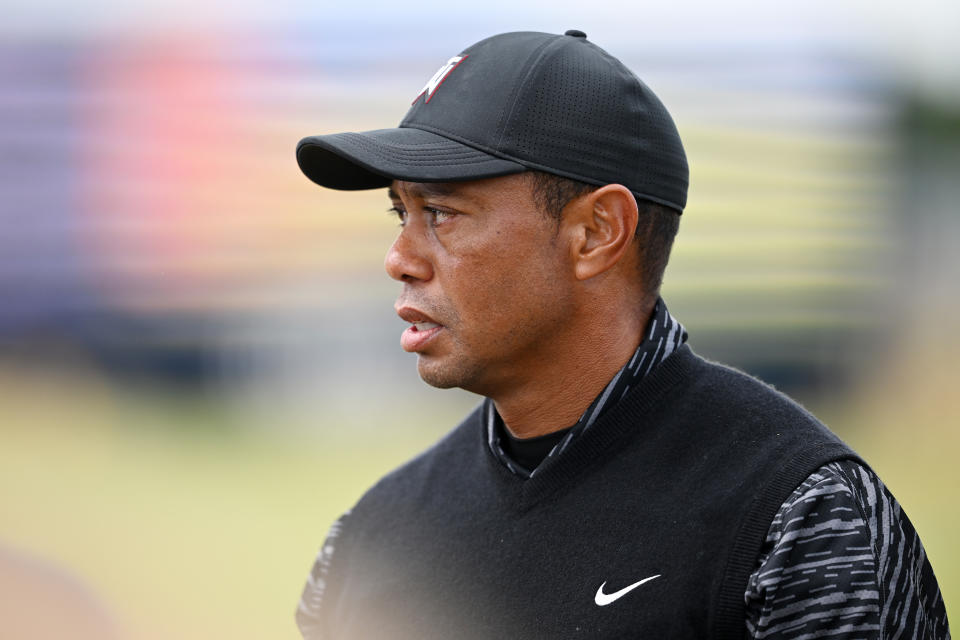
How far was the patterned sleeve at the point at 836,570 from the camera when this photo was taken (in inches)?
52.1

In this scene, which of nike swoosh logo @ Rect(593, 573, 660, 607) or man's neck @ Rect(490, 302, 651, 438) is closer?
nike swoosh logo @ Rect(593, 573, 660, 607)

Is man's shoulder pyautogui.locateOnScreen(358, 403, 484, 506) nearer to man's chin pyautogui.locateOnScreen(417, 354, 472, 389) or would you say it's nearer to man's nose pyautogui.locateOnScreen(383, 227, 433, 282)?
man's chin pyautogui.locateOnScreen(417, 354, 472, 389)

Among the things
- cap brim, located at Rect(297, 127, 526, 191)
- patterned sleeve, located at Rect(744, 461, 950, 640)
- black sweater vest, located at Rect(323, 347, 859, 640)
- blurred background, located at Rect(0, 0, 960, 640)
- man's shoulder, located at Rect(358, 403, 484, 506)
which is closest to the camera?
patterned sleeve, located at Rect(744, 461, 950, 640)

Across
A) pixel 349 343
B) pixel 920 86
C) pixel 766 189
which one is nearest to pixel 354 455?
pixel 349 343

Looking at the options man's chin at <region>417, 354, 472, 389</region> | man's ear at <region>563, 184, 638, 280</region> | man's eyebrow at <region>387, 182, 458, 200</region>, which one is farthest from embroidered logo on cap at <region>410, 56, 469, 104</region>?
man's chin at <region>417, 354, 472, 389</region>

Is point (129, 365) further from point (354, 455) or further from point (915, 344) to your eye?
point (915, 344)

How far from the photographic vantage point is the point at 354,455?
23.5 feet

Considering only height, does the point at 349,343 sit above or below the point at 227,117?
below

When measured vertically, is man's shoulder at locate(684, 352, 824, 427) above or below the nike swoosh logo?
above

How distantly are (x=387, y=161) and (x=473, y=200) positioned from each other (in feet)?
0.45

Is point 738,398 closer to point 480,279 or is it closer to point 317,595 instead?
point 480,279

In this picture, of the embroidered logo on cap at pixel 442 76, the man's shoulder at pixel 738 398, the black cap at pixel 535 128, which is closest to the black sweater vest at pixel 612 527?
the man's shoulder at pixel 738 398

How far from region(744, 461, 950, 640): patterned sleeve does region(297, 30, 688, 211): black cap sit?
0.51m

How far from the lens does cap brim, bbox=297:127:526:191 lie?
5.08 feet
